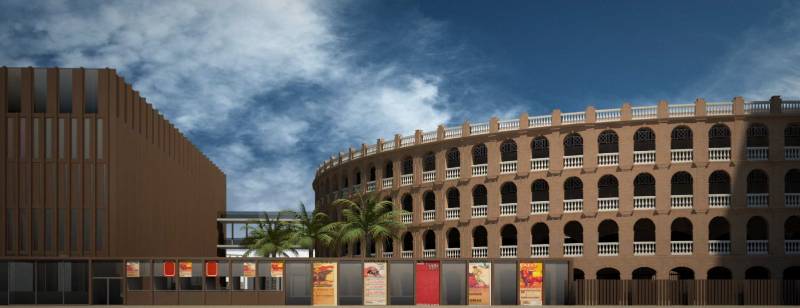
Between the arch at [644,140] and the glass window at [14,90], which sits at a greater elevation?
the glass window at [14,90]

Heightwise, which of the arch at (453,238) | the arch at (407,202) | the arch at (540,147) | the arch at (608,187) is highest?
the arch at (540,147)

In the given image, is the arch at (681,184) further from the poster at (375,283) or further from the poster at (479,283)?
the poster at (375,283)

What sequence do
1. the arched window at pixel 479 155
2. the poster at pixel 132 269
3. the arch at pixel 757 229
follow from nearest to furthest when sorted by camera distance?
the poster at pixel 132 269 < the arch at pixel 757 229 < the arched window at pixel 479 155

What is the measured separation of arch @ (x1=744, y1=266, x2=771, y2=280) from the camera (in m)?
79.8

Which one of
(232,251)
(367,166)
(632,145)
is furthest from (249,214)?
(632,145)

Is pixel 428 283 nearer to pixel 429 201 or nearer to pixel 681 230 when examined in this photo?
pixel 429 201

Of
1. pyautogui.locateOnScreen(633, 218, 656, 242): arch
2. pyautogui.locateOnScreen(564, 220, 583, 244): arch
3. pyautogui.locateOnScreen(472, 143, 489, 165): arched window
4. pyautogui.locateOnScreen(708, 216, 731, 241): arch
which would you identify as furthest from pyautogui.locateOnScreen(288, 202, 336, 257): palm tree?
pyautogui.locateOnScreen(708, 216, 731, 241): arch

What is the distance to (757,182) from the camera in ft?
267

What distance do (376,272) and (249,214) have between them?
223ft

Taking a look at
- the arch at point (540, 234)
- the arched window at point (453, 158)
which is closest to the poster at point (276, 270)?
the arched window at point (453, 158)

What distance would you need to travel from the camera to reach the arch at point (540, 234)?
86188 millimetres

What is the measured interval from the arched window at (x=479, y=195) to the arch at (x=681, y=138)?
15.8 meters

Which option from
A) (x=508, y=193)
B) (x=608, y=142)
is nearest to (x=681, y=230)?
(x=608, y=142)

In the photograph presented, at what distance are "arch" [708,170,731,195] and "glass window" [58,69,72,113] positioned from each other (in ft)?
154
